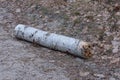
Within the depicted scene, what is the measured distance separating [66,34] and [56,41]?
523 mm

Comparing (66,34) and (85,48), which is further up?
(66,34)

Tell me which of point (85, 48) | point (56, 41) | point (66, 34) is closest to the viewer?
point (85, 48)

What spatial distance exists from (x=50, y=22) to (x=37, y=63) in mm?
1504

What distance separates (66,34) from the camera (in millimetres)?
Answer: 5504

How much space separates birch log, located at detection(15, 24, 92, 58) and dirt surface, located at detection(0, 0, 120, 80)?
3.8 inches

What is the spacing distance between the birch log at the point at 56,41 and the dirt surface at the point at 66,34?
97mm

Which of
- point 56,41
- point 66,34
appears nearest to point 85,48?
point 56,41

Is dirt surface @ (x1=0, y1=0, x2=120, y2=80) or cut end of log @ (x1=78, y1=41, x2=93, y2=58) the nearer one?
dirt surface @ (x1=0, y1=0, x2=120, y2=80)

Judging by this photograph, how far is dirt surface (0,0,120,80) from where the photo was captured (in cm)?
445

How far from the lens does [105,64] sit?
462cm

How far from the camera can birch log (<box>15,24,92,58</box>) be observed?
4739mm

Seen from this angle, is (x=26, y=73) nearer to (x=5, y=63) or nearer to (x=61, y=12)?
(x=5, y=63)

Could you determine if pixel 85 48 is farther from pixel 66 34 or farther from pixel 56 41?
pixel 66 34

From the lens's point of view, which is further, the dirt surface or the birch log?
the birch log
